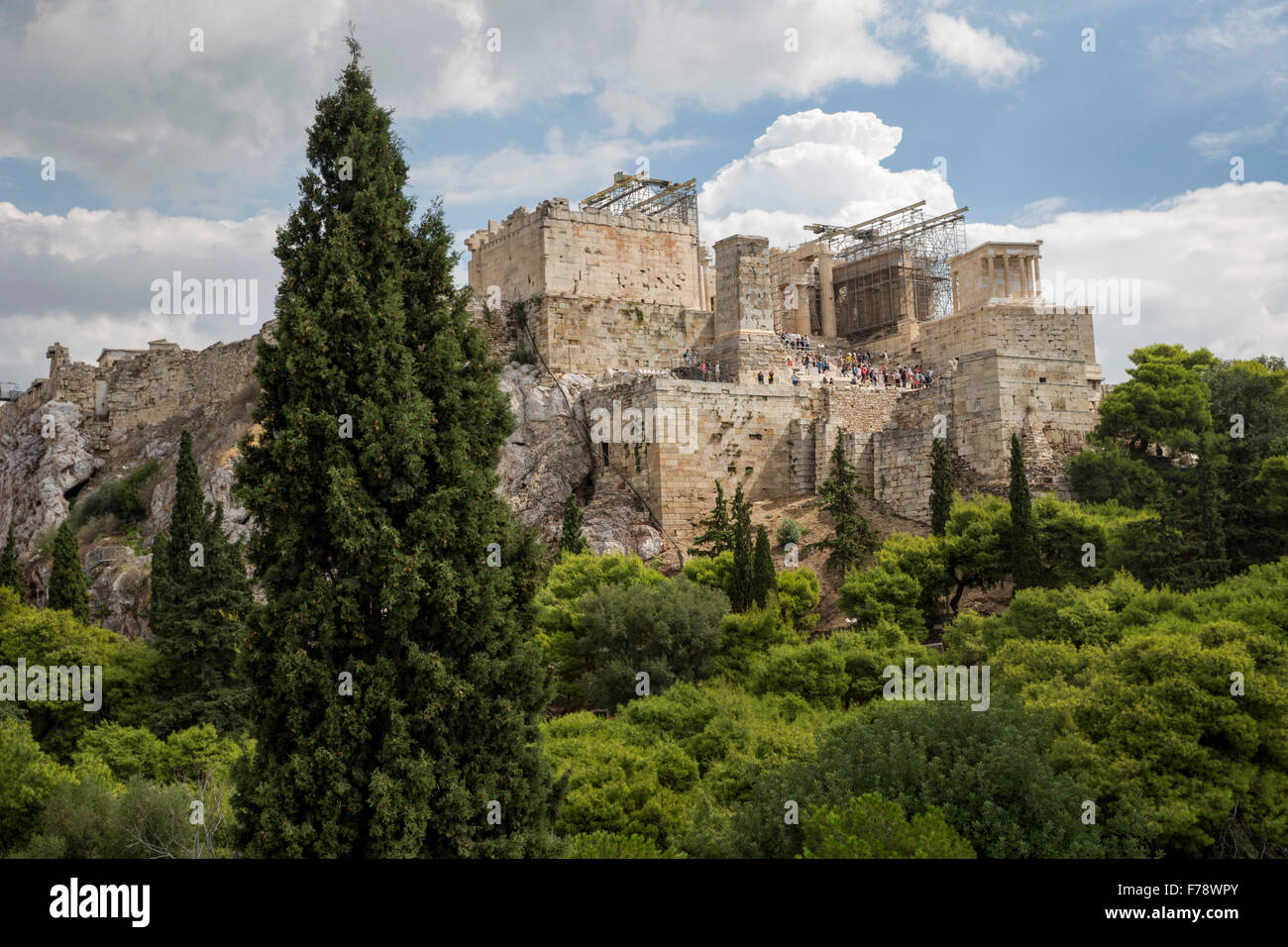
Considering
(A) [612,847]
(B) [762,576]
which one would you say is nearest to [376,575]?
(A) [612,847]

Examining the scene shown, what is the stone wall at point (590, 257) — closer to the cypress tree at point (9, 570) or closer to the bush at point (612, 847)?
the cypress tree at point (9, 570)

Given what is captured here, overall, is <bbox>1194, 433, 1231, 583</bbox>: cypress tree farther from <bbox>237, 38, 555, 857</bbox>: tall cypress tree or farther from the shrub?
<bbox>237, 38, 555, 857</bbox>: tall cypress tree

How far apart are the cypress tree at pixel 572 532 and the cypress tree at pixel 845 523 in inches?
241

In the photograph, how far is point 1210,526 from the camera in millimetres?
22156

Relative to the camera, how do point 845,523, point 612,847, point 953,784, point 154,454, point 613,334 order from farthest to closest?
point 154,454 < point 613,334 < point 845,523 < point 612,847 < point 953,784

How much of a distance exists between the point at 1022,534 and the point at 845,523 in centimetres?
496

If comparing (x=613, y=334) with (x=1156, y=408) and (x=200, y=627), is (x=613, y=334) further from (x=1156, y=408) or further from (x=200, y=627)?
(x=200, y=627)

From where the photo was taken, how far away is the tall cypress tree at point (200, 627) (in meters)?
24.1

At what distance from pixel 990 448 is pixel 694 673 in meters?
10.3

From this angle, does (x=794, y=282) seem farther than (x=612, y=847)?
Yes
